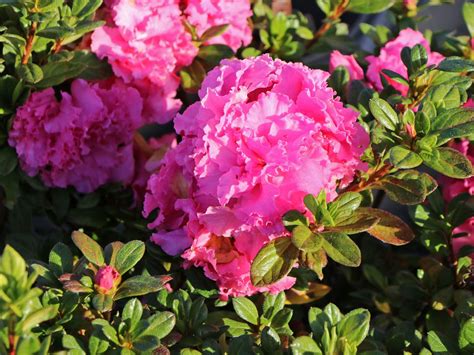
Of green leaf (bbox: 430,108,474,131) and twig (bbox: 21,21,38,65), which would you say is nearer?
green leaf (bbox: 430,108,474,131)

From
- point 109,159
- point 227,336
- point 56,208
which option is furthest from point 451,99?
point 56,208

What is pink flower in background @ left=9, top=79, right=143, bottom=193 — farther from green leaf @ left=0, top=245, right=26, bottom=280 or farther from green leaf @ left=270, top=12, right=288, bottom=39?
green leaf @ left=0, top=245, right=26, bottom=280

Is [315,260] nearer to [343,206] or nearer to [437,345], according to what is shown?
[343,206]

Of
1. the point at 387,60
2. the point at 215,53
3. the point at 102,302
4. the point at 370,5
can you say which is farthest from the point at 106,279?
the point at 370,5

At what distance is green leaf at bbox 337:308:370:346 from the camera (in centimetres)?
110

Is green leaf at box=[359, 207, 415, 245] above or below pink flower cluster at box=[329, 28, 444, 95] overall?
below

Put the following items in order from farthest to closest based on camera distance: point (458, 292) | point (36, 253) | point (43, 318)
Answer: point (36, 253) < point (458, 292) < point (43, 318)

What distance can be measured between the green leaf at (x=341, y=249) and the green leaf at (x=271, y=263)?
58 mm

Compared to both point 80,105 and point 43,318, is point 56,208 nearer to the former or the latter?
point 80,105

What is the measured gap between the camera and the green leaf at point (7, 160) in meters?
1.52

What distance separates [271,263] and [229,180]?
0.14 m

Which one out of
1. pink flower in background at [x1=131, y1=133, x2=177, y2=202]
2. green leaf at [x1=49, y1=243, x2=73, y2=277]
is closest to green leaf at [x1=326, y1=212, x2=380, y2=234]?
green leaf at [x1=49, y1=243, x2=73, y2=277]

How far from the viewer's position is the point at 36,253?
1.58 metres

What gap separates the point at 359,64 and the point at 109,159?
598 millimetres
